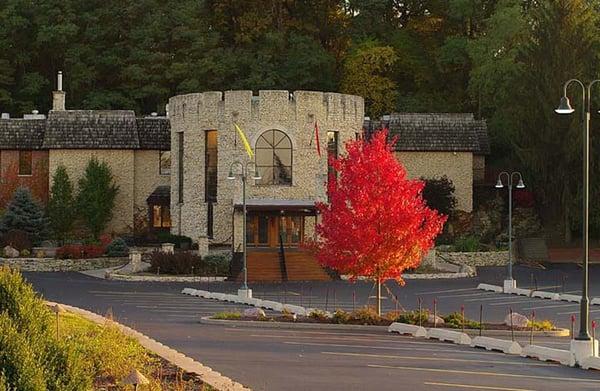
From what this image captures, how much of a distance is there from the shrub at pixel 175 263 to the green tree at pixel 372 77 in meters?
27.6

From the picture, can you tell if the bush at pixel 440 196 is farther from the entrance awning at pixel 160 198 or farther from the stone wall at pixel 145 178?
the stone wall at pixel 145 178

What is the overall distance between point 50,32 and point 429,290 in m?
38.9

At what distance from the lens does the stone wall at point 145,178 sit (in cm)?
6356

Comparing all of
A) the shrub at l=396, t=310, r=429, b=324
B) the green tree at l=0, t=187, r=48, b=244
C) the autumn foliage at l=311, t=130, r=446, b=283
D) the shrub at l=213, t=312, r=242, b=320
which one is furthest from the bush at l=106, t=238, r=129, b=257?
the shrub at l=396, t=310, r=429, b=324

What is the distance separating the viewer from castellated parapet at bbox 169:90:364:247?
2228 inches

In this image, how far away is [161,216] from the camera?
207ft

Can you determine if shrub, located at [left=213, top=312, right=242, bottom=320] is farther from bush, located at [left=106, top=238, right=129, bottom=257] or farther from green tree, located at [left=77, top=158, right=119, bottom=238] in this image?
green tree, located at [left=77, top=158, right=119, bottom=238]

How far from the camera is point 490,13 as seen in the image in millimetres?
75250

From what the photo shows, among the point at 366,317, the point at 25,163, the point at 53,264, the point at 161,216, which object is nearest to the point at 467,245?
the point at 161,216

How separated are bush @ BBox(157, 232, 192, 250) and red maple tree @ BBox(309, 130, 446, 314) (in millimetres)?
21115

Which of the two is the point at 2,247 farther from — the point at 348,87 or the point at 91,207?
the point at 348,87

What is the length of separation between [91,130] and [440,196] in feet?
66.3

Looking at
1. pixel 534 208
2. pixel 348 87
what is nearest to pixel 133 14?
pixel 348 87

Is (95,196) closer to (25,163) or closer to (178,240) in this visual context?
(25,163)
